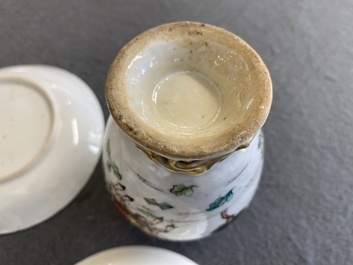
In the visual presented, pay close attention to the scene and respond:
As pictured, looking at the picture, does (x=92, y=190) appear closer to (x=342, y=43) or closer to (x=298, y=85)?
(x=298, y=85)

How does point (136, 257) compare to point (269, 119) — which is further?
point (269, 119)

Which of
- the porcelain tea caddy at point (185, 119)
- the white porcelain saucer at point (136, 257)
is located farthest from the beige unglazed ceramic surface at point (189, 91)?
the white porcelain saucer at point (136, 257)

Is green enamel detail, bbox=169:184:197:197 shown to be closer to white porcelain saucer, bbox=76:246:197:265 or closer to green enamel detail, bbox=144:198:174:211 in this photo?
green enamel detail, bbox=144:198:174:211

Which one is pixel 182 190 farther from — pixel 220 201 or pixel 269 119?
pixel 269 119

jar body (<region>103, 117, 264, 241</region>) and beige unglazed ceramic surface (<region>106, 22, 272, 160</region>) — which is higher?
beige unglazed ceramic surface (<region>106, 22, 272, 160</region>)

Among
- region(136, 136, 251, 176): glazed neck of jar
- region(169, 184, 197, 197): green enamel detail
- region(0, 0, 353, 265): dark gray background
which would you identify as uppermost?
region(136, 136, 251, 176): glazed neck of jar

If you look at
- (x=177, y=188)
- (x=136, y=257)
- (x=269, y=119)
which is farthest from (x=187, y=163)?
(x=269, y=119)

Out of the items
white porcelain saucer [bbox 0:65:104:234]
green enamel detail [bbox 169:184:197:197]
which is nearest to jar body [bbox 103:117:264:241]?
green enamel detail [bbox 169:184:197:197]

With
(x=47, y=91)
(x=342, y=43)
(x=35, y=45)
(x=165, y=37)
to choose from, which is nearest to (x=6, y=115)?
(x=47, y=91)
